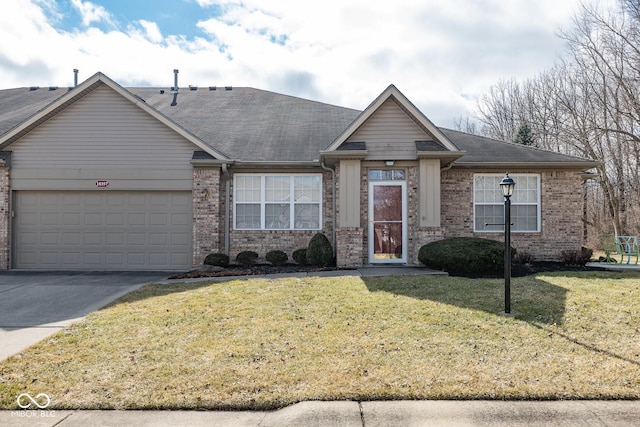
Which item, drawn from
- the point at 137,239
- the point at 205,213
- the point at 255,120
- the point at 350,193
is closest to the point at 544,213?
the point at 350,193

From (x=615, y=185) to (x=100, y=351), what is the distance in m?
27.3

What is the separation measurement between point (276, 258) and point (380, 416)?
8758 millimetres

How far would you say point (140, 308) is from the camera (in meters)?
6.71

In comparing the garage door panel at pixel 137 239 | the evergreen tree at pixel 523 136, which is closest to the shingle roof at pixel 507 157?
the garage door panel at pixel 137 239

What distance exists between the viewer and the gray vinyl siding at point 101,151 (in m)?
11.8

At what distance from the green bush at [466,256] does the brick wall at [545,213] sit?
8.00ft

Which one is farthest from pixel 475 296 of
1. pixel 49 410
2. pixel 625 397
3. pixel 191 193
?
pixel 191 193

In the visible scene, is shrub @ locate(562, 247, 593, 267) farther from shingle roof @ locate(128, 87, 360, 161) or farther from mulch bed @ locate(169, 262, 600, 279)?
shingle roof @ locate(128, 87, 360, 161)

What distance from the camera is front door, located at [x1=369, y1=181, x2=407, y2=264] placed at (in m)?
11.2

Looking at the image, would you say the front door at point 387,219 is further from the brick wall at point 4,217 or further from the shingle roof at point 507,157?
the brick wall at point 4,217

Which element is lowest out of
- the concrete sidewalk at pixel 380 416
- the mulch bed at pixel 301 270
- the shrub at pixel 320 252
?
the concrete sidewalk at pixel 380 416

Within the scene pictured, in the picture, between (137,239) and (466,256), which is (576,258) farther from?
(137,239)

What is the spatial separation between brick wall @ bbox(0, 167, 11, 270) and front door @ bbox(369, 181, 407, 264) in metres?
10.9

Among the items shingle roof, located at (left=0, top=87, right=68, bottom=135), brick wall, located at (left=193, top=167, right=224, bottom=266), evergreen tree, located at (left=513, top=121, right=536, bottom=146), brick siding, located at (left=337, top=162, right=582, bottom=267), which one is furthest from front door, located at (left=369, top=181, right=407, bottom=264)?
evergreen tree, located at (left=513, top=121, right=536, bottom=146)
